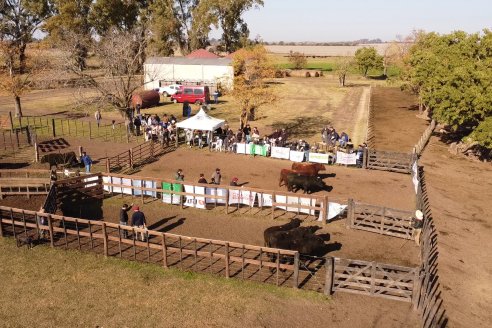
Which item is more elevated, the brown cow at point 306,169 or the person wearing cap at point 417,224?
the brown cow at point 306,169

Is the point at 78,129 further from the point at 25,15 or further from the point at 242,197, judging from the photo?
the point at 25,15

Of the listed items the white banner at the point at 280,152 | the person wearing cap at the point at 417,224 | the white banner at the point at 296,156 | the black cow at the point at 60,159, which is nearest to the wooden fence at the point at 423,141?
the white banner at the point at 296,156

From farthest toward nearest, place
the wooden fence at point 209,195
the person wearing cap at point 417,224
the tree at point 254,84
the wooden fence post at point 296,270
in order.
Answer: the tree at point 254,84
the wooden fence at point 209,195
the person wearing cap at point 417,224
the wooden fence post at point 296,270

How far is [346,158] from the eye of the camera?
26141mm

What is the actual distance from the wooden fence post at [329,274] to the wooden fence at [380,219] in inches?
→ 199

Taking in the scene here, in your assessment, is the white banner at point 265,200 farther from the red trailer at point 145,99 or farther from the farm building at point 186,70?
the farm building at point 186,70

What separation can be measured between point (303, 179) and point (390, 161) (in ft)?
23.7

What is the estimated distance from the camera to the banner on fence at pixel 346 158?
26.1 metres

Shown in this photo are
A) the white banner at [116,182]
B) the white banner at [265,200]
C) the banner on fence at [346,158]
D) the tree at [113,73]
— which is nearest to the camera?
the white banner at [265,200]

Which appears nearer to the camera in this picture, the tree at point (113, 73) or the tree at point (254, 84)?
the tree at point (113, 73)

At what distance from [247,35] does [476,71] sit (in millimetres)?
66765

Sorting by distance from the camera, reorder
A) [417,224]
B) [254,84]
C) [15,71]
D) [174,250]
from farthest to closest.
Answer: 1. [15,71]
2. [254,84]
3. [417,224]
4. [174,250]

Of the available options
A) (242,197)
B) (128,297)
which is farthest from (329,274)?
(242,197)

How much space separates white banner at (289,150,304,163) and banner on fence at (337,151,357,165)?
7.61ft
